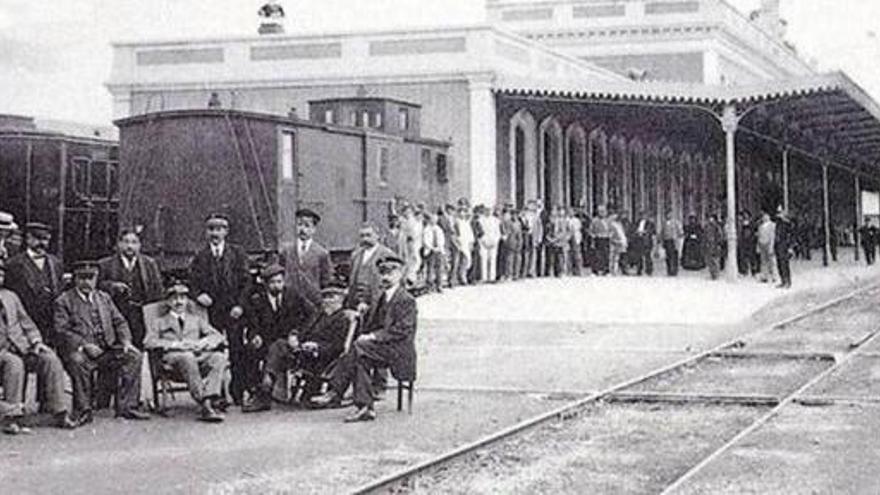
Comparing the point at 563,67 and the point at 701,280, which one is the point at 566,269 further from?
the point at 563,67

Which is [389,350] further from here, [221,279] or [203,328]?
[221,279]

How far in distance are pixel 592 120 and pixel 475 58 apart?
22.6ft

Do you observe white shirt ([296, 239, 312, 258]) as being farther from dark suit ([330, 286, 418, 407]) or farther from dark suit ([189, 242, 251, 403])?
dark suit ([330, 286, 418, 407])

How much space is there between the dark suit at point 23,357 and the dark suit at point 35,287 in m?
0.64

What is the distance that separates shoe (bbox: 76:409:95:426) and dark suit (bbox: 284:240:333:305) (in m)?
2.04

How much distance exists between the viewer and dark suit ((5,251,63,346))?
942cm

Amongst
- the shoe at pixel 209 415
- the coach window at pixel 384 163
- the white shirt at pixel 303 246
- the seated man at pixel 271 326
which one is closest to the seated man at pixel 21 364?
the shoe at pixel 209 415

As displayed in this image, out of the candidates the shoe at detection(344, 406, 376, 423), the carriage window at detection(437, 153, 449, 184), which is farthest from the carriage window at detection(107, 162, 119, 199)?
the shoe at detection(344, 406, 376, 423)

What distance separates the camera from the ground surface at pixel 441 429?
6988mm

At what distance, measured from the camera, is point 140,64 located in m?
27.2

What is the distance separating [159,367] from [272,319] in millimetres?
950

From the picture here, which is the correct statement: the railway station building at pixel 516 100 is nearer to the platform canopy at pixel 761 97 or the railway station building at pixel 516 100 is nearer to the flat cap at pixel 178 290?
the platform canopy at pixel 761 97

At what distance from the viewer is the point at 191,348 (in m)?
9.06

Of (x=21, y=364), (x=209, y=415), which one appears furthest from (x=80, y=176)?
(x=21, y=364)
